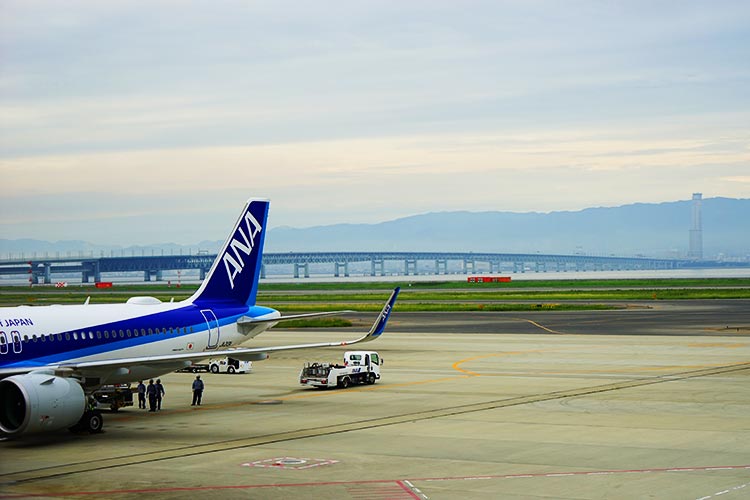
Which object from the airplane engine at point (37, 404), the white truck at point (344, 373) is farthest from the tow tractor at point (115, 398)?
the white truck at point (344, 373)

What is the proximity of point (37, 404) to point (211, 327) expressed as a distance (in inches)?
497

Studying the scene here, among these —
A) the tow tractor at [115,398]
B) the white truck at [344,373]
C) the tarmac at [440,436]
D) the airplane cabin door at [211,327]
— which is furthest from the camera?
the white truck at [344,373]

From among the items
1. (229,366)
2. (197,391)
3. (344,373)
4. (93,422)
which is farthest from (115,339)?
(229,366)

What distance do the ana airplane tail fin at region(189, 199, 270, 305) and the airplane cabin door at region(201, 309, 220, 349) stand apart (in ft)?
4.34

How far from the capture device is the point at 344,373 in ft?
174

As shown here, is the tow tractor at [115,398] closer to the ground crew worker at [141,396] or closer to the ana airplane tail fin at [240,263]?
the ground crew worker at [141,396]

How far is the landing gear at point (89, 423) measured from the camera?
3747 centimetres

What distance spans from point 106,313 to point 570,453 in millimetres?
20723

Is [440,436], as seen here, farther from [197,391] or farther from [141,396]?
[141,396]

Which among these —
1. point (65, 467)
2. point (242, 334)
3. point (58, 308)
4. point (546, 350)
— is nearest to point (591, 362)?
point (546, 350)

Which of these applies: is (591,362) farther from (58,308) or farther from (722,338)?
(58,308)

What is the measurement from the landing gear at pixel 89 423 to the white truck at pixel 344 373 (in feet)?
54.4

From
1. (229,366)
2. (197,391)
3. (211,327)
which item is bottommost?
(229,366)

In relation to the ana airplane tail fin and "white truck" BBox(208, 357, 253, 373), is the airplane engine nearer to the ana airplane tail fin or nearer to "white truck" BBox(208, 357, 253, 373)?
the ana airplane tail fin
